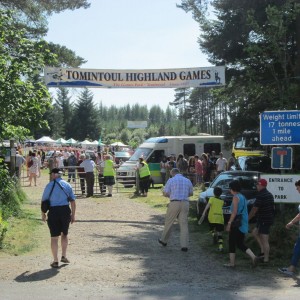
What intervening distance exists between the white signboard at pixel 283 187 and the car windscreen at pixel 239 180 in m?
3.30

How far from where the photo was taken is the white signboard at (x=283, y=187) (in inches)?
432

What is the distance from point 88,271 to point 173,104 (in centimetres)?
11755

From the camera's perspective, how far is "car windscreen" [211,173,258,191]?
14.6 m

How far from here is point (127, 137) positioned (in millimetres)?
120375

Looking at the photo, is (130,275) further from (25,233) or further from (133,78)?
(133,78)

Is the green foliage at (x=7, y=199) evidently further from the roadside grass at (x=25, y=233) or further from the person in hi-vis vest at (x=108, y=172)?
the person in hi-vis vest at (x=108, y=172)

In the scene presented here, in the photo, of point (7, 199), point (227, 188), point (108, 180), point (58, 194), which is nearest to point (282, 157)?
point (227, 188)

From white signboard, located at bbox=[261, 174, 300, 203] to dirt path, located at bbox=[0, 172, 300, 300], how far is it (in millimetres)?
1901

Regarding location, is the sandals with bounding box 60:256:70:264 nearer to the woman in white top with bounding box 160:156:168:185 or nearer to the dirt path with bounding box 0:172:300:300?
the dirt path with bounding box 0:172:300:300

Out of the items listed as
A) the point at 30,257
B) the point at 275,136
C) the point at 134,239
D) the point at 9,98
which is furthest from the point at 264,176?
the point at 9,98

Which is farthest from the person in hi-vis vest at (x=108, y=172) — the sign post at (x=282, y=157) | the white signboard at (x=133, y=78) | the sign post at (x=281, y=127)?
the sign post at (x=282, y=157)

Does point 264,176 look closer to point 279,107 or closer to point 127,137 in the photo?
point 279,107

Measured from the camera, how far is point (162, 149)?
2877 cm

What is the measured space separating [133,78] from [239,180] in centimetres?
529
